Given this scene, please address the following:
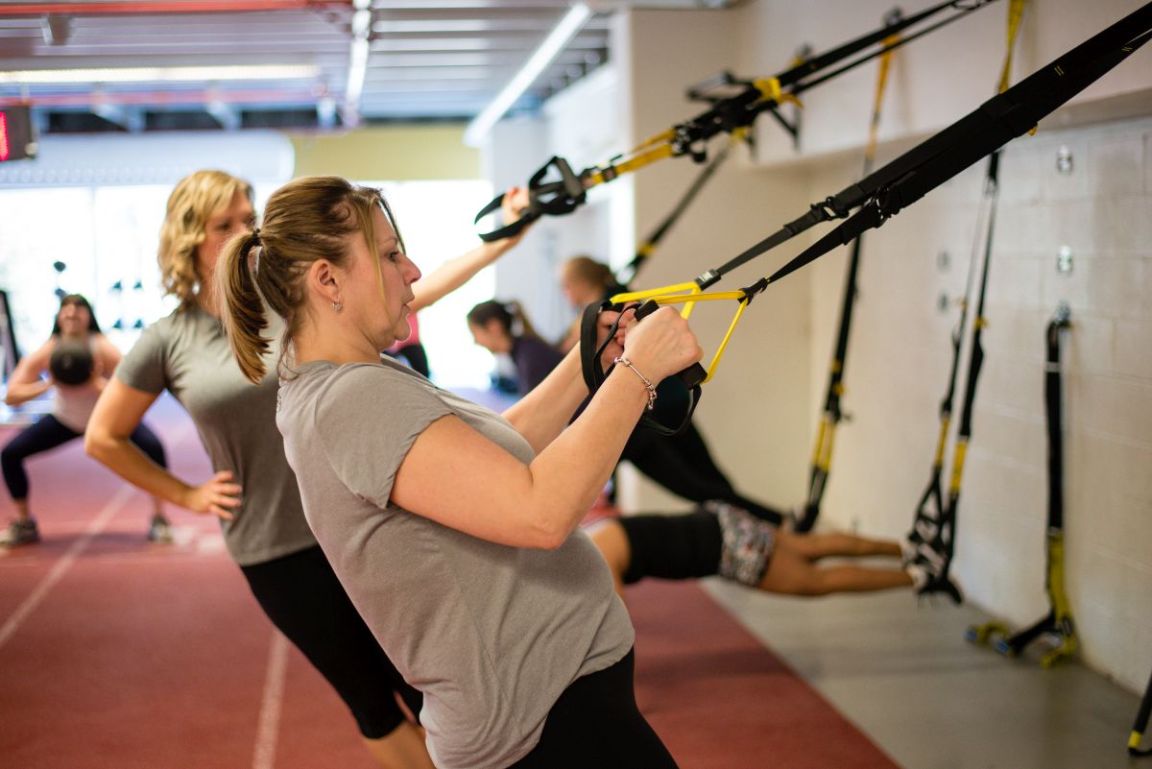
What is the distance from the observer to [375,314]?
1.43 metres

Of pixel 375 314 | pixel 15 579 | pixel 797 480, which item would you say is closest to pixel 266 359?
pixel 375 314

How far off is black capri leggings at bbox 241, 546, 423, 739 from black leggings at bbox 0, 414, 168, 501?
365 cm

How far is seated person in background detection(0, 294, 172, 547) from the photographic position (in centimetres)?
385

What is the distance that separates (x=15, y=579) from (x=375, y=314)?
14.6 ft

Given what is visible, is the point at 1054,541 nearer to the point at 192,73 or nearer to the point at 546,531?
the point at 546,531

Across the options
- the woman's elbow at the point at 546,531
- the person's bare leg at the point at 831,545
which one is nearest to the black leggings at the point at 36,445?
the person's bare leg at the point at 831,545

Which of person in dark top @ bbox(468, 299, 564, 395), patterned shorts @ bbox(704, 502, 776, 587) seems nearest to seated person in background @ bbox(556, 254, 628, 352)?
person in dark top @ bbox(468, 299, 564, 395)

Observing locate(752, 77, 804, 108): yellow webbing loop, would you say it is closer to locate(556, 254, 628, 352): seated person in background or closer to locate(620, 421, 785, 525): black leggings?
locate(620, 421, 785, 525): black leggings

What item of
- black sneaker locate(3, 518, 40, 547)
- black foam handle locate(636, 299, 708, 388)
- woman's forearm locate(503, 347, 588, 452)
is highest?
black foam handle locate(636, 299, 708, 388)

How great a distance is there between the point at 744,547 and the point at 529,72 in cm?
665

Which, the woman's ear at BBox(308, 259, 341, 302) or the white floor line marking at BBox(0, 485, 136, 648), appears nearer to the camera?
the woman's ear at BBox(308, 259, 341, 302)

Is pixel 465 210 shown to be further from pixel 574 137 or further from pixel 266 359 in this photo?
pixel 266 359

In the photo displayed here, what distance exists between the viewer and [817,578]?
12.2 feet

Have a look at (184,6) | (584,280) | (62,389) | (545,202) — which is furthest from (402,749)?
(184,6)
